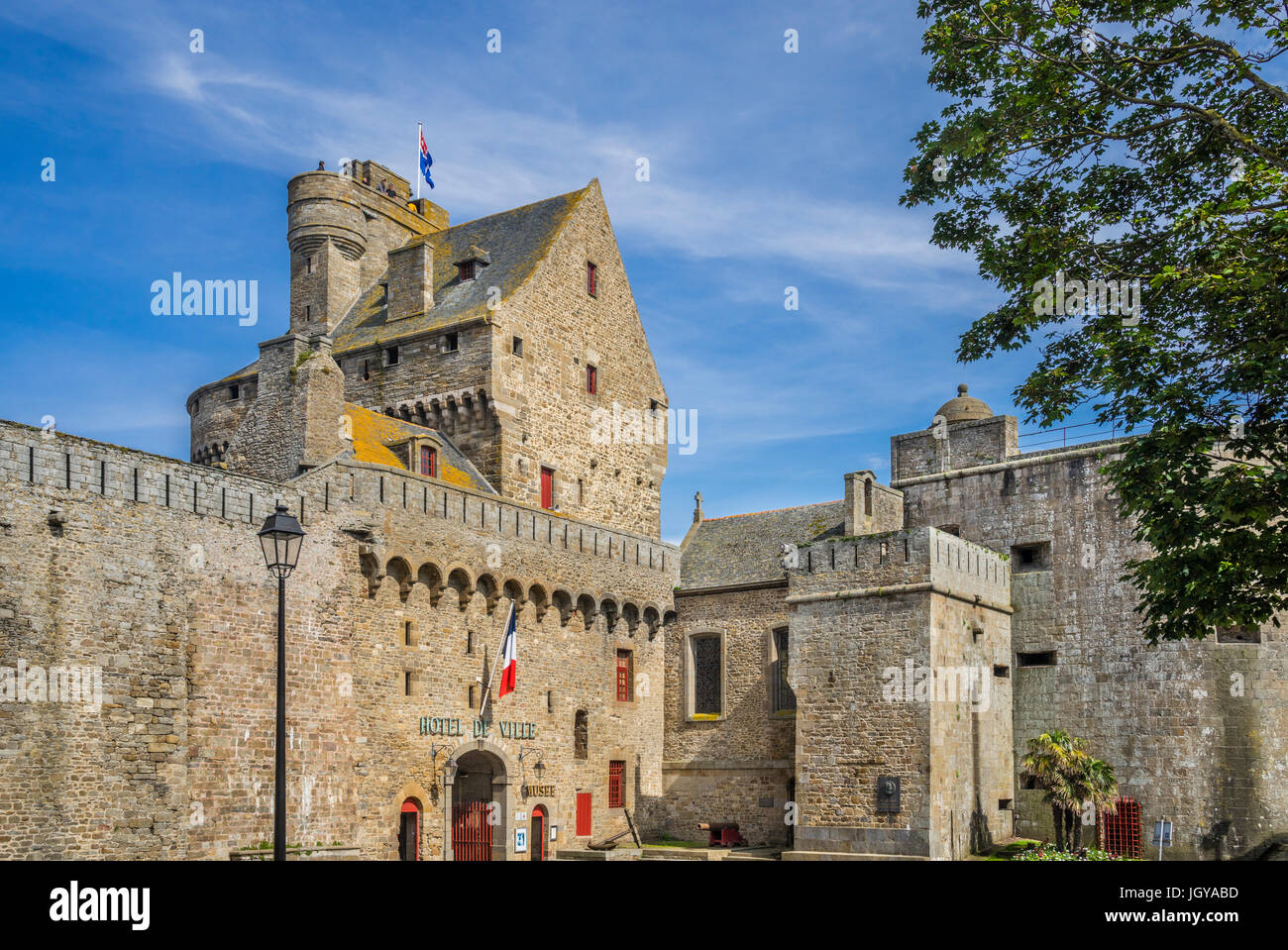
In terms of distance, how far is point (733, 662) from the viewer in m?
33.7

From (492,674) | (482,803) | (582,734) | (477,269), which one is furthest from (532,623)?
(477,269)

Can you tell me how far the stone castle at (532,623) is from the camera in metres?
20.9

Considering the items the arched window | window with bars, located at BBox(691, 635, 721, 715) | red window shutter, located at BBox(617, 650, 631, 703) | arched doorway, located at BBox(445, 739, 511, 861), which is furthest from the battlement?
arched doorway, located at BBox(445, 739, 511, 861)

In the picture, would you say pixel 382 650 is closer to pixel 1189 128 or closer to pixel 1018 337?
pixel 1018 337

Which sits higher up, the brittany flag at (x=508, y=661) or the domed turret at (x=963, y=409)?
the domed turret at (x=963, y=409)

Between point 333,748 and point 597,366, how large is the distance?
638 inches

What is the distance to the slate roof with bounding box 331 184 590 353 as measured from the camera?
3503 centimetres

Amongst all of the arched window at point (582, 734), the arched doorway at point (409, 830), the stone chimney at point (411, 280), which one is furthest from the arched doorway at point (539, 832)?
the stone chimney at point (411, 280)

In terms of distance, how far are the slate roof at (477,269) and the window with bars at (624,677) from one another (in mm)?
10348

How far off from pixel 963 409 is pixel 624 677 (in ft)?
41.0

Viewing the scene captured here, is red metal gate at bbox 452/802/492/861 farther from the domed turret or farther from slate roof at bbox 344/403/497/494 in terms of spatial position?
the domed turret

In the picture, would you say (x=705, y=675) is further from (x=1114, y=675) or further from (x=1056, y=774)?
(x=1056, y=774)

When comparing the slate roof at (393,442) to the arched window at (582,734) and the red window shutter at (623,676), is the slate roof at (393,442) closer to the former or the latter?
the red window shutter at (623,676)
